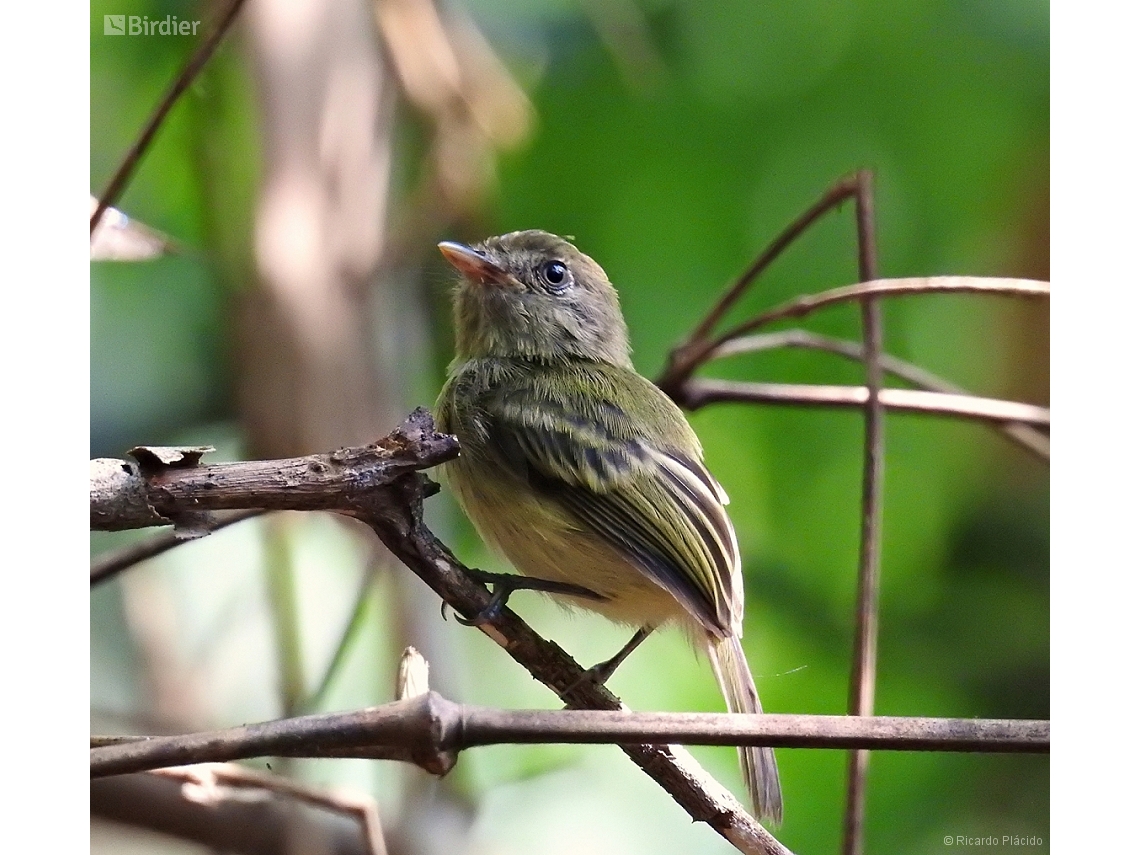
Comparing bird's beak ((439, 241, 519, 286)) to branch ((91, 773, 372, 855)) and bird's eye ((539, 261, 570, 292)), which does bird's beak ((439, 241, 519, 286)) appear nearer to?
bird's eye ((539, 261, 570, 292))

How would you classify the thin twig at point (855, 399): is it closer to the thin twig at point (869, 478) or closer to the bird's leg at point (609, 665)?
the thin twig at point (869, 478)

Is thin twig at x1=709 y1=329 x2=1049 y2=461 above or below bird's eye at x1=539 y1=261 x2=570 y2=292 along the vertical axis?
below

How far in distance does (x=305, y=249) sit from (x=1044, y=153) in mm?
1251

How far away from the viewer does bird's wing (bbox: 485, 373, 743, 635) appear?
155 centimetres

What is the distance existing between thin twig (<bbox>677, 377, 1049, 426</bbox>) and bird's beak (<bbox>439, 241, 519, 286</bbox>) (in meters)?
0.36

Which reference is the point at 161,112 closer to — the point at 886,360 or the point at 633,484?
the point at 633,484

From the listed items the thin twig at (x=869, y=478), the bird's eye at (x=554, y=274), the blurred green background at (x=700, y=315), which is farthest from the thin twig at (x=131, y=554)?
the thin twig at (x=869, y=478)

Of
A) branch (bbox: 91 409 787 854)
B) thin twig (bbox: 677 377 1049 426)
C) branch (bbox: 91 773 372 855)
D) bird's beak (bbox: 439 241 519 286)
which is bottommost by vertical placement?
branch (bbox: 91 773 372 855)

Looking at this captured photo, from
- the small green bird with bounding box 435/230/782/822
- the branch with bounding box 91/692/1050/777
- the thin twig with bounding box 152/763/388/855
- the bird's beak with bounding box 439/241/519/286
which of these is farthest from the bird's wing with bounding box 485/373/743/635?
the thin twig with bounding box 152/763/388/855

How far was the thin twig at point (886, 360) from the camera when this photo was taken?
186 centimetres

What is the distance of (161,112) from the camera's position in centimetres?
170

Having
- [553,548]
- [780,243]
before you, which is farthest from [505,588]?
[780,243]

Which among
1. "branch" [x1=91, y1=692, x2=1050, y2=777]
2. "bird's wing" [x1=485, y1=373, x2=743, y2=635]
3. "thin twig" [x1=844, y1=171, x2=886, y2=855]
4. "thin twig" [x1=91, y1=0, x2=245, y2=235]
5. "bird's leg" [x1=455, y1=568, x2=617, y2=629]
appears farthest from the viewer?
"thin twig" [x1=844, y1=171, x2=886, y2=855]
